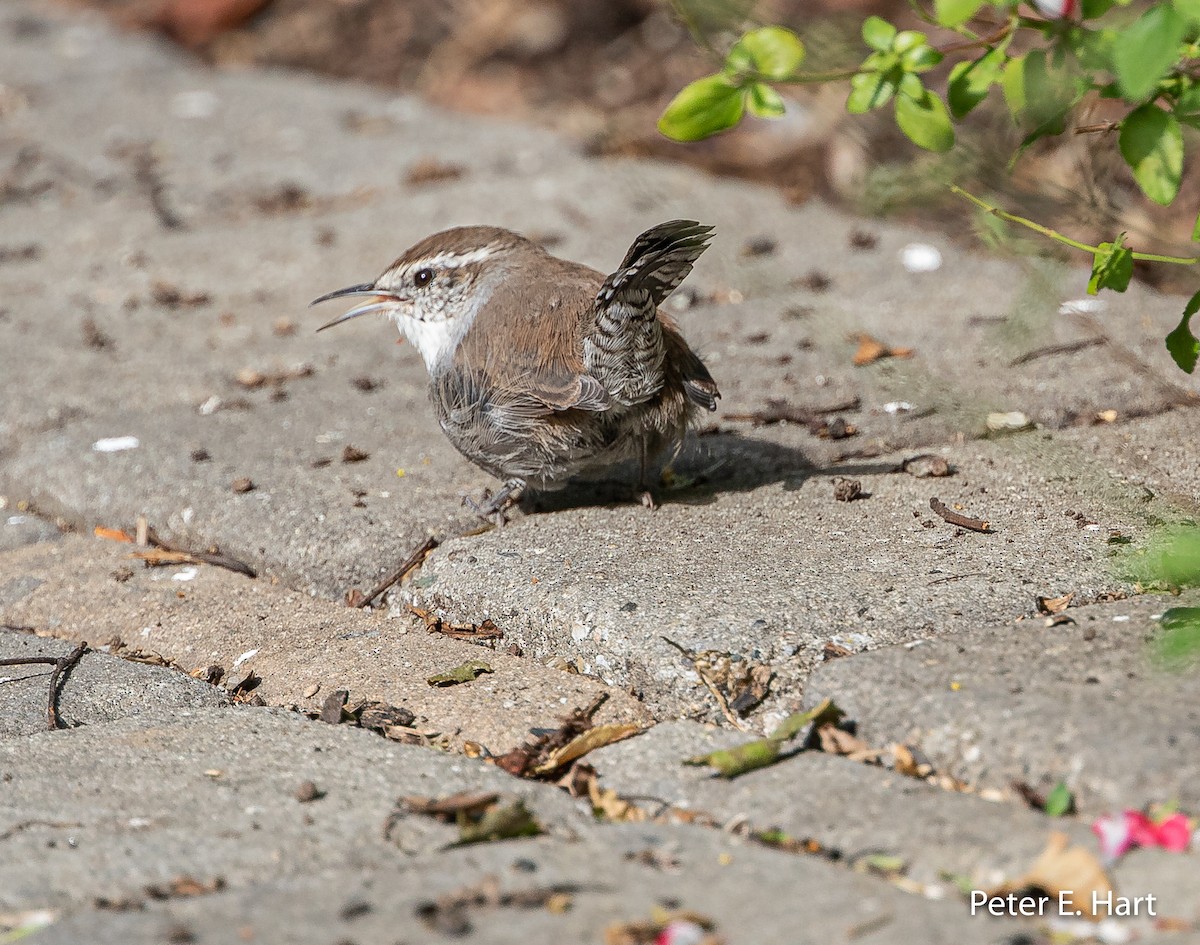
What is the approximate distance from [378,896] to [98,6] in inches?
383

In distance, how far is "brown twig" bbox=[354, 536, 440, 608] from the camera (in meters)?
3.66

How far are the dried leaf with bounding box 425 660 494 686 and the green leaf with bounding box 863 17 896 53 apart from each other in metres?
1.67

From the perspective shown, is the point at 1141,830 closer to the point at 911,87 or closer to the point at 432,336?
the point at 911,87

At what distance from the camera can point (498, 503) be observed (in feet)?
13.1

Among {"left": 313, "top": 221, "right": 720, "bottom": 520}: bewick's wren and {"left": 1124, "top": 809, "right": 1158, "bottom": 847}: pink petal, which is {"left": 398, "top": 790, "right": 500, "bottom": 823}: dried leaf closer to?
{"left": 1124, "top": 809, "right": 1158, "bottom": 847}: pink petal

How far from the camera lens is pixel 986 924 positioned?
2064mm

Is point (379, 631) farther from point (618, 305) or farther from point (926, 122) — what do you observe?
point (926, 122)

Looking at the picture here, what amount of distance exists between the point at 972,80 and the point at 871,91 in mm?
234

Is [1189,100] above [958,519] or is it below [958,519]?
above

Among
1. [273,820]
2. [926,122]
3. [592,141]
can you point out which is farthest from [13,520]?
[592,141]

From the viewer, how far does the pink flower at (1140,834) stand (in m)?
2.17

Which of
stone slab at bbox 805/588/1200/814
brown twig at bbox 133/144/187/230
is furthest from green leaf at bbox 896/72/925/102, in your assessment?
brown twig at bbox 133/144/187/230

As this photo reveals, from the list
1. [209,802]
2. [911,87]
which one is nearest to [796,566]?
[911,87]

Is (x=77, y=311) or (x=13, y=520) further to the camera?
(x=77, y=311)
